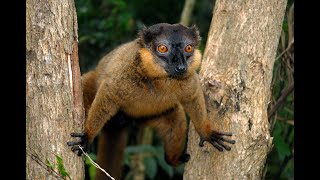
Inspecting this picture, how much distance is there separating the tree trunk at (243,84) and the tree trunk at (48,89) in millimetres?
1356

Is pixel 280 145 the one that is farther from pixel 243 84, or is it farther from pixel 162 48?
pixel 162 48

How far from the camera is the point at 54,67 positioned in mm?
3977

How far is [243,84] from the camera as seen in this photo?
466 cm

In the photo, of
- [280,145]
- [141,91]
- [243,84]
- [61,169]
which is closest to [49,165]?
[61,169]

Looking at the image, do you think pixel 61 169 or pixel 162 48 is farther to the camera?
pixel 162 48

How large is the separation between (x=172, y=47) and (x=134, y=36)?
4.14 metres

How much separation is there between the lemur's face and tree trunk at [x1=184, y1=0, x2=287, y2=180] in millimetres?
246

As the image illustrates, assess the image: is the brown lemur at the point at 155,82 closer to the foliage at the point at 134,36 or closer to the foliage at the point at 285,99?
the foliage at the point at 285,99

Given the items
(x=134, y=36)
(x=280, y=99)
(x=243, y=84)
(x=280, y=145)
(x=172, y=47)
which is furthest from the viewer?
(x=134, y=36)

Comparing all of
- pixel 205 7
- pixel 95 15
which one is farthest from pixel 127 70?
pixel 205 7

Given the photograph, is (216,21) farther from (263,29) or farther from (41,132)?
(41,132)

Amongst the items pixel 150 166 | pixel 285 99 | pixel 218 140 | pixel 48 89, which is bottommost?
pixel 150 166

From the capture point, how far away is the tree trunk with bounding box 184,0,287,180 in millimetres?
4605

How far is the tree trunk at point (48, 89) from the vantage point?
393 centimetres
